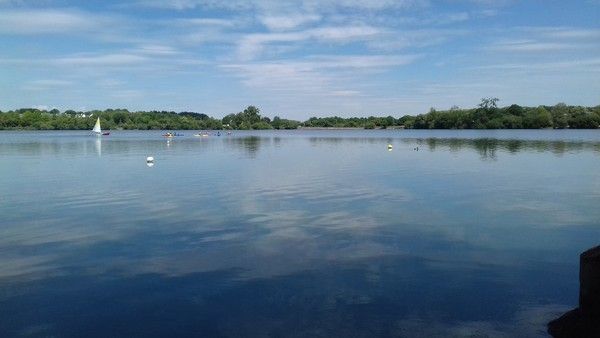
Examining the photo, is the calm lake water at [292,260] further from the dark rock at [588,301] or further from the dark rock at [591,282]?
the dark rock at [591,282]

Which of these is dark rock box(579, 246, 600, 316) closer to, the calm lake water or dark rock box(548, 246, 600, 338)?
dark rock box(548, 246, 600, 338)

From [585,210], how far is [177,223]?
49.3 ft

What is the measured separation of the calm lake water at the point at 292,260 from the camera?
30.2 ft

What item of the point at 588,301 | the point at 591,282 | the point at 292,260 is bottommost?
the point at 292,260

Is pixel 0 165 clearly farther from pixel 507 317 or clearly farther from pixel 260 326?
pixel 507 317

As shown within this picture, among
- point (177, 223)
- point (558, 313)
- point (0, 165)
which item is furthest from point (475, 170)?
point (0, 165)

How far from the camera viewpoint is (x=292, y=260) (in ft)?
41.8

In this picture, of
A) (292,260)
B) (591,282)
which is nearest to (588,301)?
(591,282)

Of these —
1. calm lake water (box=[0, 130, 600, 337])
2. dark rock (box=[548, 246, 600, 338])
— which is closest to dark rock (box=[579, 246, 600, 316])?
dark rock (box=[548, 246, 600, 338])

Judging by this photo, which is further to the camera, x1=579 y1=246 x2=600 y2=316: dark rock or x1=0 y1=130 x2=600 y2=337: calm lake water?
x1=0 y1=130 x2=600 y2=337: calm lake water

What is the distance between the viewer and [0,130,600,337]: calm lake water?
9.20m

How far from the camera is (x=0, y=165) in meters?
41.0

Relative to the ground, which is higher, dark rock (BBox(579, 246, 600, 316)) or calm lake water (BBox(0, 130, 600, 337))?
dark rock (BBox(579, 246, 600, 316))

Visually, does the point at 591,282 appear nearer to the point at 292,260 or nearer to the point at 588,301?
the point at 588,301
